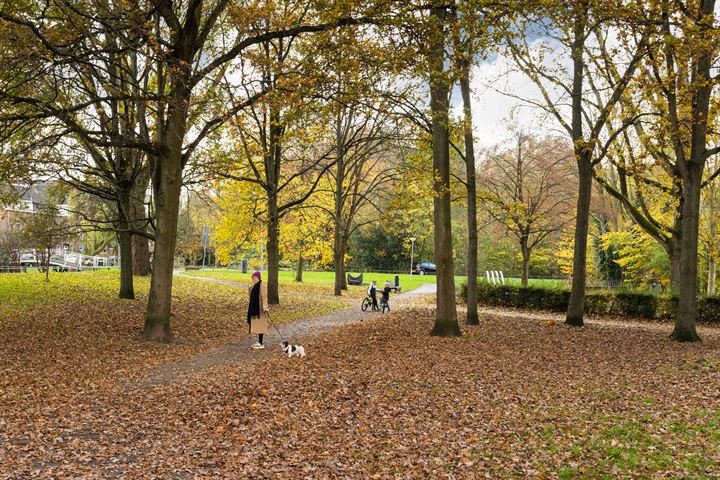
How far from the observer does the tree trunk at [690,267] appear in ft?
44.6

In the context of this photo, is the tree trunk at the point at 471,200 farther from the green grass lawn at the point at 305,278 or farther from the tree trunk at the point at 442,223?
the green grass lawn at the point at 305,278

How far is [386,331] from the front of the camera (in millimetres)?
14461

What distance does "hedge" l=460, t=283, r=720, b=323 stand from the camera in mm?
19859

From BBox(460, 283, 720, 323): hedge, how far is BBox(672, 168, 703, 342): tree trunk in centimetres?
735

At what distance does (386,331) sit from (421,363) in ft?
14.5

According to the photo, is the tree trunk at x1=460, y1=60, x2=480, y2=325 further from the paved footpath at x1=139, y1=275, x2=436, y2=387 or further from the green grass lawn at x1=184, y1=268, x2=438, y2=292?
→ the green grass lawn at x1=184, y1=268, x2=438, y2=292

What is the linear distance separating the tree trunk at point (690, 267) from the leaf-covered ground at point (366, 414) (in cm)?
222

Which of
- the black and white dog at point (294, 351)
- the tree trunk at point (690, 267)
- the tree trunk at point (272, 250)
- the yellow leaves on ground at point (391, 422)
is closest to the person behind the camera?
the yellow leaves on ground at point (391, 422)

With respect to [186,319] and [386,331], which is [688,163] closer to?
[386,331]

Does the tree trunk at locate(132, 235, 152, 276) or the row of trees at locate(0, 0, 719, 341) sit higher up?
the row of trees at locate(0, 0, 719, 341)

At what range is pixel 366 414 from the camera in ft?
23.2

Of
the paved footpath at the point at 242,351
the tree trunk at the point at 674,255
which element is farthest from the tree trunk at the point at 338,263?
the tree trunk at the point at 674,255

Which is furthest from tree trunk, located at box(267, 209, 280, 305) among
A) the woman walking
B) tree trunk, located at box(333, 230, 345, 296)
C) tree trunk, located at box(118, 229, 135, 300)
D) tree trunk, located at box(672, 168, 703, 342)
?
tree trunk, located at box(672, 168, 703, 342)

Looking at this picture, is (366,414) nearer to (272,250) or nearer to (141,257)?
(272,250)
